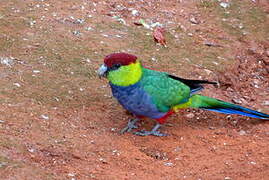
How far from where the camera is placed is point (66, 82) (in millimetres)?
4992

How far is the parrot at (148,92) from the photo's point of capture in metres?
4.23

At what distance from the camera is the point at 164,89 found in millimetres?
4430

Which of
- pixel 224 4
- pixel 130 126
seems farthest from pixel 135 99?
pixel 224 4

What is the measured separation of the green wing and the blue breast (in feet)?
0.15

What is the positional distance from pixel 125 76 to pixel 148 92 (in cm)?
26

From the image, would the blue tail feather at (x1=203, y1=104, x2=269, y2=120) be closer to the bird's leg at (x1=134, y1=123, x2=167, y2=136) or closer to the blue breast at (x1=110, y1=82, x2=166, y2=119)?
the bird's leg at (x1=134, y1=123, x2=167, y2=136)

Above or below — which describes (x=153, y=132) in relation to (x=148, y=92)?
below

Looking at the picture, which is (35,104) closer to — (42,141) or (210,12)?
(42,141)

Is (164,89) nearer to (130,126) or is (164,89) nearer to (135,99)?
(135,99)

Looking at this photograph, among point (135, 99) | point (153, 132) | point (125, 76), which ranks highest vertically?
point (125, 76)

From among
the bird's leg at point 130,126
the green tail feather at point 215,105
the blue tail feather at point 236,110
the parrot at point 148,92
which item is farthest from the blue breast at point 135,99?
the blue tail feather at point 236,110

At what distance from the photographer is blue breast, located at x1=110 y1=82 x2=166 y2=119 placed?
4.28m

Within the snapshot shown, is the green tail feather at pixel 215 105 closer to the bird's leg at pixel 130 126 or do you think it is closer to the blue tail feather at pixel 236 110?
the blue tail feather at pixel 236 110

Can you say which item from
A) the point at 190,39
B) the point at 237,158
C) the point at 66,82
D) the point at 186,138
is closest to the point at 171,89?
the point at 186,138
